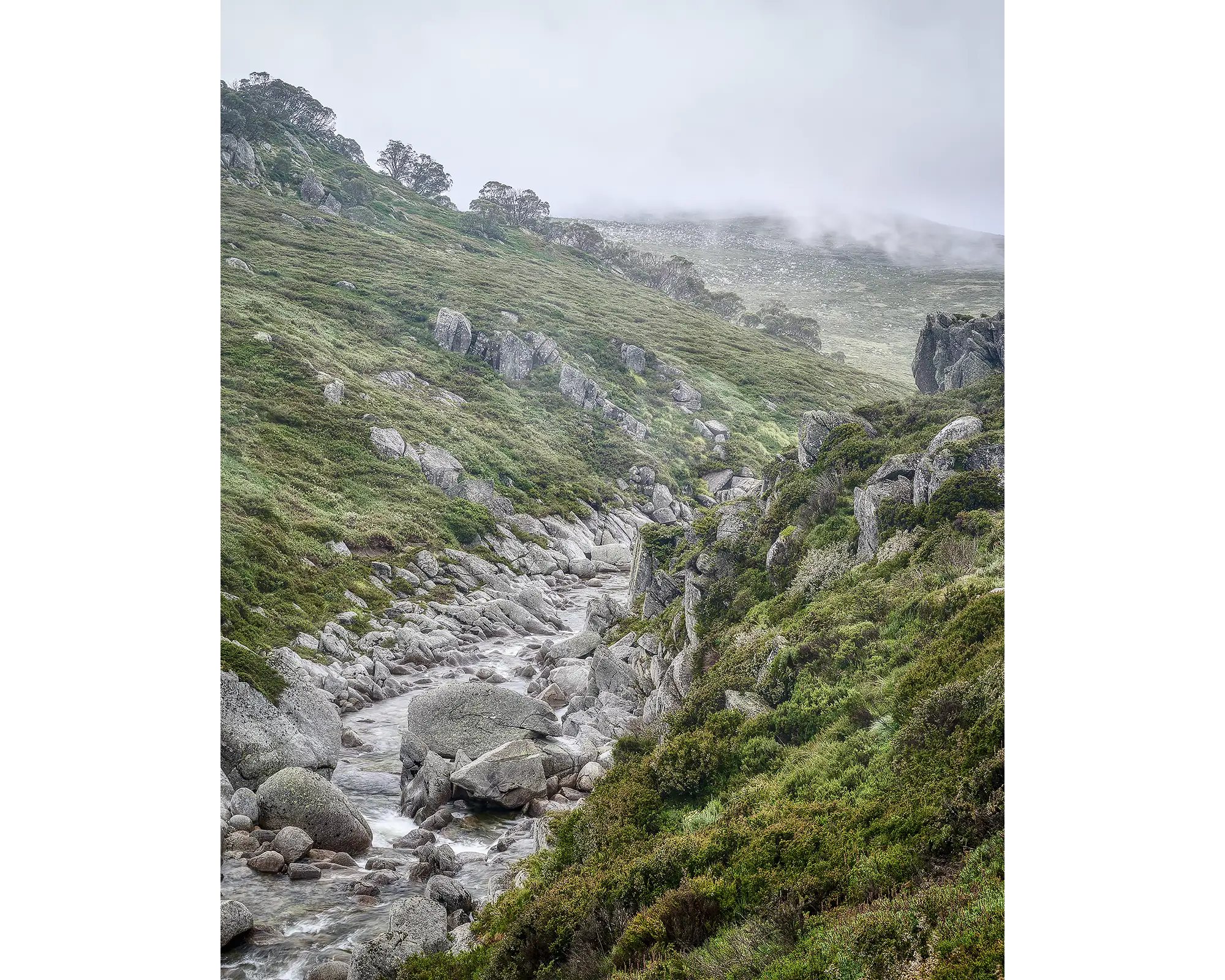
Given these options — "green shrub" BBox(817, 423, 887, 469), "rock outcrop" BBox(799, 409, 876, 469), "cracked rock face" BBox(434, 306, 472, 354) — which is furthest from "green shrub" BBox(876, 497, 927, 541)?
"cracked rock face" BBox(434, 306, 472, 354)

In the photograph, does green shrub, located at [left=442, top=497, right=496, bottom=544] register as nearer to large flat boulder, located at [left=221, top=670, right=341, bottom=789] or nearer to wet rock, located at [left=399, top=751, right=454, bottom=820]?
large flat boulder, located at [left=221, top=670, right=341, bottom=789]

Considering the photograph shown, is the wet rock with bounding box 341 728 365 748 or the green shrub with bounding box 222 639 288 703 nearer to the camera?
the green shrub with bounding box 222 639 288 703

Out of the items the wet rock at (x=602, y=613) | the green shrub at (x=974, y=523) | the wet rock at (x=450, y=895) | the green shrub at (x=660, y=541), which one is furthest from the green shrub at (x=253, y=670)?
the green shrub at (x=974, y=523)

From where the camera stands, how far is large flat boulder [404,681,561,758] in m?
10.4

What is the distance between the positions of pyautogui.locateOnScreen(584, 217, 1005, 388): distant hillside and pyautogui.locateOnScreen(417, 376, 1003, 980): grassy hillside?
270cm

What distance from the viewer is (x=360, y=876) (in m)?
8.09

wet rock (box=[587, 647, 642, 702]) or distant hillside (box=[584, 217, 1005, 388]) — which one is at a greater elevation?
distant hillside (box=[584, 217, 1005, 388])

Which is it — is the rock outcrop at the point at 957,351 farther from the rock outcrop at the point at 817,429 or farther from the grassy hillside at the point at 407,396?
the grassy hillside at the point at 407,396

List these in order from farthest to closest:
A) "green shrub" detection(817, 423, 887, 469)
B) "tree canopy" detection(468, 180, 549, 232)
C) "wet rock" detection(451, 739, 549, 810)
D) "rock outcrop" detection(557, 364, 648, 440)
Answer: "rock outcrop" detection(557, 364, 648, 440) < "tree canopy" detection(468, 180, 549, 232) < "green shrub" detection(817, 423, 887, 469) < "wet rock" detection(451, 739, 549, 810)

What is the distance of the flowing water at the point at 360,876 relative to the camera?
704 cm

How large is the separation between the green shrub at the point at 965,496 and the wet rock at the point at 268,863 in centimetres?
898

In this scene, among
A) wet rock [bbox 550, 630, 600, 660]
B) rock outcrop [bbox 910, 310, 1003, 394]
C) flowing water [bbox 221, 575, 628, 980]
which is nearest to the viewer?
flowing water [bbox 221, 575, 628, 980]
